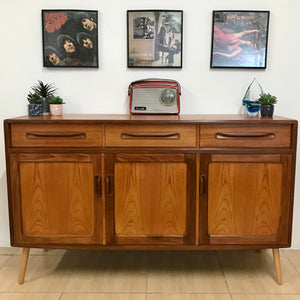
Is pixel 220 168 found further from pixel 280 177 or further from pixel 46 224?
pixel 46 224

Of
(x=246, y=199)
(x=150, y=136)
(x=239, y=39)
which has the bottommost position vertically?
(x=246, y=199)

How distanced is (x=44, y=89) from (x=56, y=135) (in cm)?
46

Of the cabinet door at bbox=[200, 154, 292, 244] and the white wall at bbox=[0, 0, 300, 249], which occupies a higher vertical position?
the white wall at bbox=[0, 0, 300, 249]

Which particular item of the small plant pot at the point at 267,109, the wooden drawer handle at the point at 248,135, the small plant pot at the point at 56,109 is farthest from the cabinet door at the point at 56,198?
the small plant pot at the point at 267,109

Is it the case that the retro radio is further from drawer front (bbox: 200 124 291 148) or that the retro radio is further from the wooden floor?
the wooden floor

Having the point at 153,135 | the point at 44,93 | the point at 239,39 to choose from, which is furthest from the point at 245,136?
the point at 44,93

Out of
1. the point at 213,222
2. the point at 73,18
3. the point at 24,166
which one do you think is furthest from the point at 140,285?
the point at 73,18

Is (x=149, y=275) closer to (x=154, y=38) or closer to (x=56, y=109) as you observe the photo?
(x=56, y=109)

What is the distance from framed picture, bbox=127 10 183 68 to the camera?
231 cm

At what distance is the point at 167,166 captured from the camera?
6.51ft

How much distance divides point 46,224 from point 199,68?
1.33m

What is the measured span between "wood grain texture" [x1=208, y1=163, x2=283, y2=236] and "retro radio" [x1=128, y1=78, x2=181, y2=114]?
1.54ft

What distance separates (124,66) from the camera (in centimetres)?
238

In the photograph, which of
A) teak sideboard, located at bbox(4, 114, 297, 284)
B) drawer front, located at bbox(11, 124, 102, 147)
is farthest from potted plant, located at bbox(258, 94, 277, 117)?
drawer front, located at bbox(11, 124, 102, 147)
